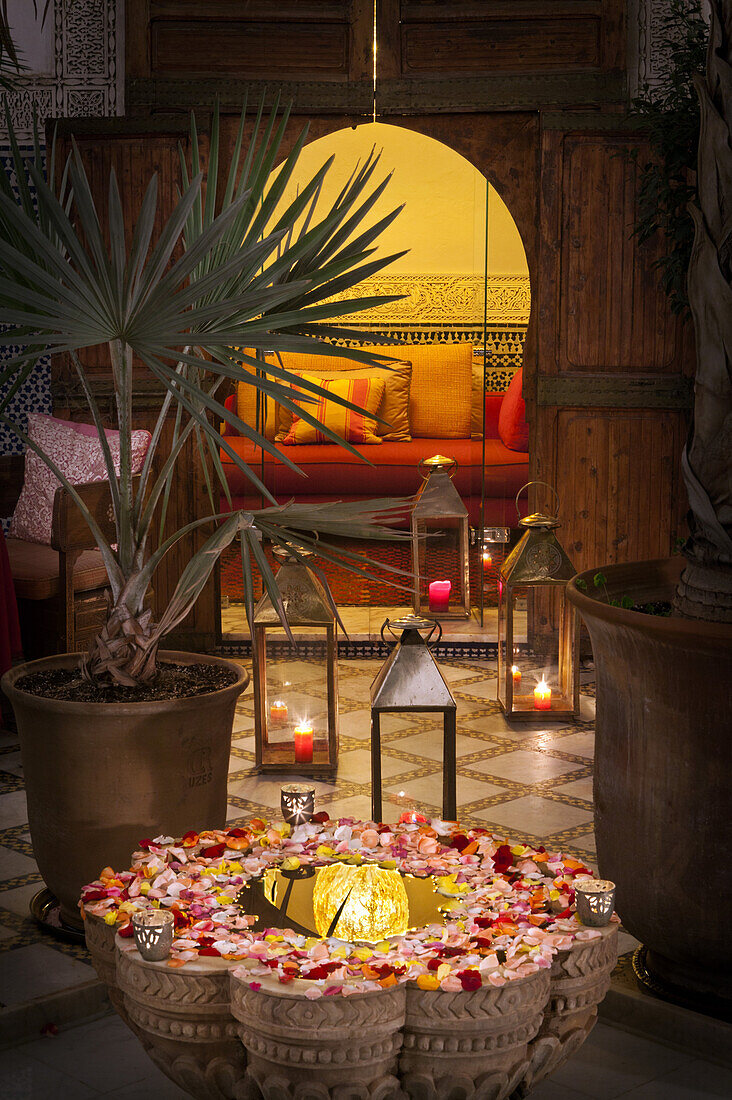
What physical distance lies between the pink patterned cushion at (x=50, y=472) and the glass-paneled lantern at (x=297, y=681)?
1.40 meters

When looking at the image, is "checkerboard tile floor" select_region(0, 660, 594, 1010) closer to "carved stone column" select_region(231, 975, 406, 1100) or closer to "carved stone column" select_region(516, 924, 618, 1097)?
"carved stone column" select_region(231, 975, 406, 1100)

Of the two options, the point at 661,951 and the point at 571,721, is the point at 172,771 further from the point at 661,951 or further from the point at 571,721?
the point at 571,721

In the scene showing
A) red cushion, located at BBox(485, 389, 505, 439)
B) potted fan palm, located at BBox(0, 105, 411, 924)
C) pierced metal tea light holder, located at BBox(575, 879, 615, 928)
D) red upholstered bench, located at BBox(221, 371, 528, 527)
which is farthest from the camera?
red cushion, located at BBox(485, 389, 505, 439)

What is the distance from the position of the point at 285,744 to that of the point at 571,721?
4.08ft

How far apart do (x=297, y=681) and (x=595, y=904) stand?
2337mm

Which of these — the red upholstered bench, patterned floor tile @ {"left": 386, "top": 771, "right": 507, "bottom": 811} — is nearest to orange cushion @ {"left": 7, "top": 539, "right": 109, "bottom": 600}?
patterned floor tile @ {"left": 386, "top": 771, "right": 507, "bottom": 811}

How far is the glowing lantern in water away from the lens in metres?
2.17

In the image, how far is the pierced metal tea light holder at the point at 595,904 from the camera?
2.08m

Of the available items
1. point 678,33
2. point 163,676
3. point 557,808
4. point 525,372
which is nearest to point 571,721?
point 557,808

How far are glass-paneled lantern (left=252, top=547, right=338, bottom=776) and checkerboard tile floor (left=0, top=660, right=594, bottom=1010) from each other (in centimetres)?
7

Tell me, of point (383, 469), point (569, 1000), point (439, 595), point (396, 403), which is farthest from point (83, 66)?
point (569, 1000)

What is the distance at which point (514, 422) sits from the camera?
8148 millimetres

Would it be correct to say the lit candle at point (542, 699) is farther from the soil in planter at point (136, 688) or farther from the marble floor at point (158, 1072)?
the marble floor at point (158, 1072)

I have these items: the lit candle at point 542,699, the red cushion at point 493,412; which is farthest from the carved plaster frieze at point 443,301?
the lit candle at point 542,699
